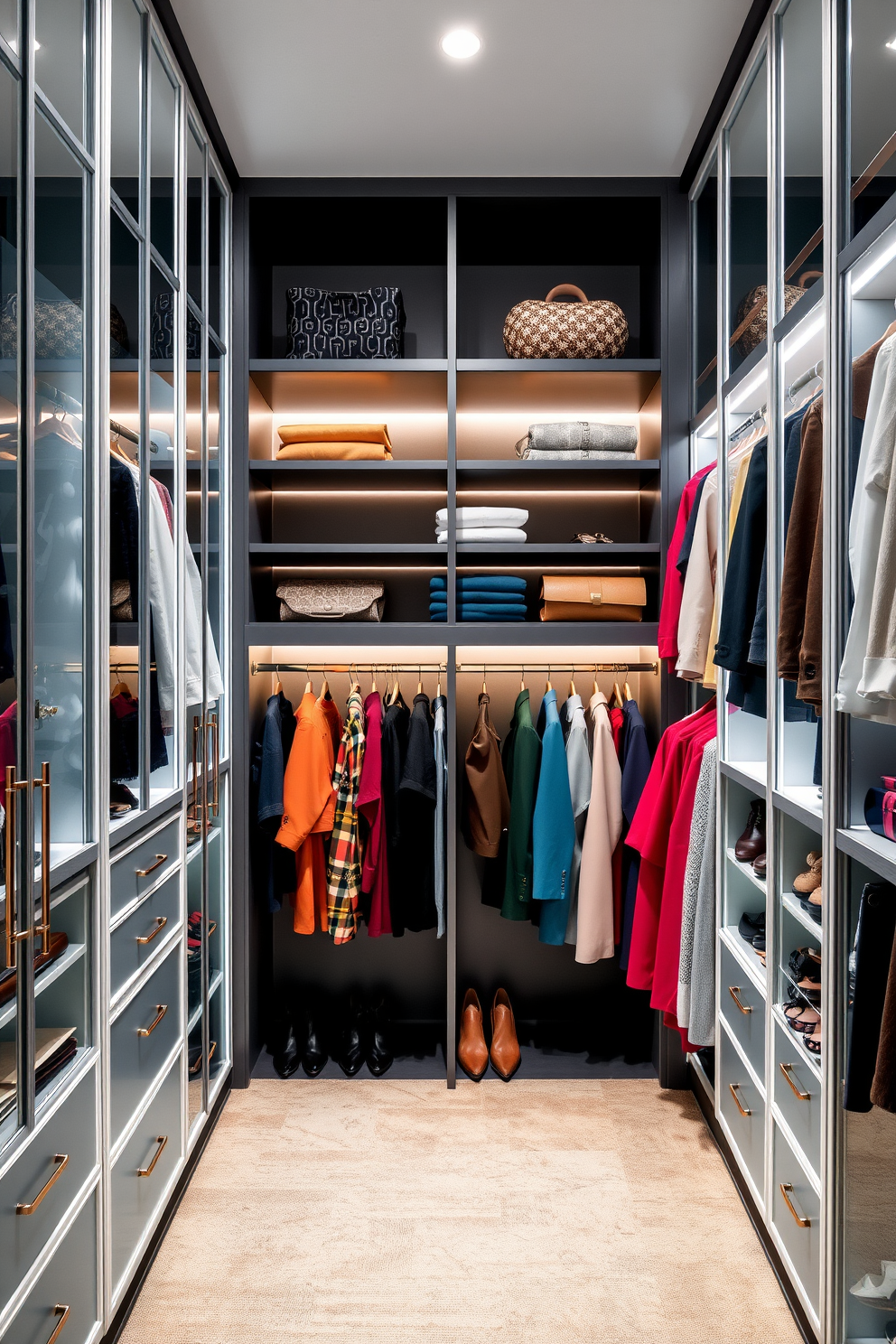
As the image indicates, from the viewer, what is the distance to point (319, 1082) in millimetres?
2791

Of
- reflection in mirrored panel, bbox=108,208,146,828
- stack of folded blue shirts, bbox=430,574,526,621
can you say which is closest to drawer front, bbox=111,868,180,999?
reflection in mirrored panel, bbox=108,208,146,828

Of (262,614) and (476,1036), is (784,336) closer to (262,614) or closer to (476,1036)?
(262,614)

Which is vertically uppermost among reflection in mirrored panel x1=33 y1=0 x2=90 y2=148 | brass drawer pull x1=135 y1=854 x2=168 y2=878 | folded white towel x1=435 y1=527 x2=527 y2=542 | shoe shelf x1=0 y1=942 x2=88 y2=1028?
reflection in mirrored panel x1=33 y1=0 x2=90 y2=148

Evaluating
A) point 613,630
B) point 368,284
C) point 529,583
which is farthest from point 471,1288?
point 368,284

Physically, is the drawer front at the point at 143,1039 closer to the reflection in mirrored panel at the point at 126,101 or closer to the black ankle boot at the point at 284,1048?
the black ankle boot at the point at 284,1048

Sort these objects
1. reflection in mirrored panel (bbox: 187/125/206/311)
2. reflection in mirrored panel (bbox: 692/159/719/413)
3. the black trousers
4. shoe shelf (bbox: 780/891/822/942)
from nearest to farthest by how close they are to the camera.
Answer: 1. the black trousers
2. shoe shelf (bbox: 780/891/822/942)
3. reflection in mirrored panel (bbox: 187/125/206/311)
4. reflection in mirrored panel (bbox: 692/159/719/413)

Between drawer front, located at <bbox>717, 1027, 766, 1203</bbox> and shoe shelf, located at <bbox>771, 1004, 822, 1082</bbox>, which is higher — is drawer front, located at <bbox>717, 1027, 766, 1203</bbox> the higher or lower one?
the lower one

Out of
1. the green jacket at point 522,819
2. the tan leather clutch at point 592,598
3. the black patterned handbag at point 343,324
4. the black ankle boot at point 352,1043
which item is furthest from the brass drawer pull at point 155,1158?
the black patterned handbag at point 343,324

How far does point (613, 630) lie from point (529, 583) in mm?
386

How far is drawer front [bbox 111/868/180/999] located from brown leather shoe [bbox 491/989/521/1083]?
129 cm

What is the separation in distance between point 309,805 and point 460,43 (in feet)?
6.97

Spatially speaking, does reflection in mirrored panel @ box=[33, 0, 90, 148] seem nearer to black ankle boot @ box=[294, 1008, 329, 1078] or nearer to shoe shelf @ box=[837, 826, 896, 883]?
shoe shelf @ box=[837, 826, 896, 883]

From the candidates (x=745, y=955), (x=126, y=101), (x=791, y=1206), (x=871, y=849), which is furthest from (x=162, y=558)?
(x=791, y=1206)

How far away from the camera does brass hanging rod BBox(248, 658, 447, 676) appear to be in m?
2.95
